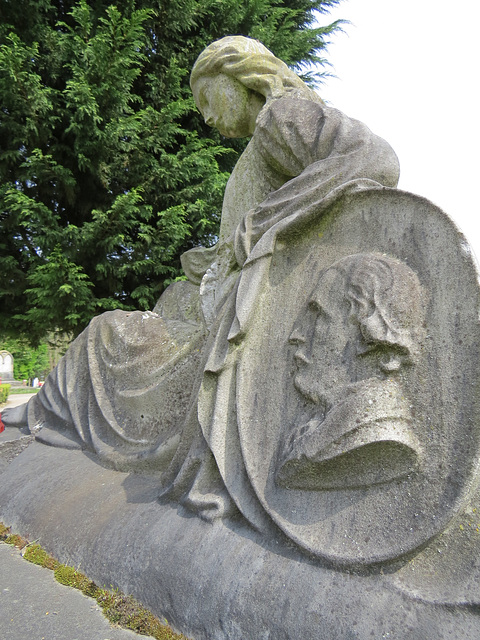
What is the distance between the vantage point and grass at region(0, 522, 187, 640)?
1.51m

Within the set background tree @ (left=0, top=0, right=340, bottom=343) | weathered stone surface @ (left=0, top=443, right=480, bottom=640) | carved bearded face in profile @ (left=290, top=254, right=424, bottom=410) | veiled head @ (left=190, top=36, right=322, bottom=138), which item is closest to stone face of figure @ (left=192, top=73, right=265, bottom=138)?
veiled head @ (left=190, top=36, right=322, bottom=138)

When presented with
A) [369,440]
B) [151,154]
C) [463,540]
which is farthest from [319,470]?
[151,154]

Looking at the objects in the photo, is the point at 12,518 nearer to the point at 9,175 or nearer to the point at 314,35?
the point at 9,175

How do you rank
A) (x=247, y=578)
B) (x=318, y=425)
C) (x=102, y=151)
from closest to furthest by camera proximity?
(x=247, y=578) → (x=318, y=425) → (x=102, y=151)

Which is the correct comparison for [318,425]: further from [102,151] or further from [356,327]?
[102,151]

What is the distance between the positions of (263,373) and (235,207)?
133 centimetres

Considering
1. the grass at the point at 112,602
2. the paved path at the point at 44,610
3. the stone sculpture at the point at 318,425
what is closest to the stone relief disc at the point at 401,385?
the stone sculpture at the point at 318,425

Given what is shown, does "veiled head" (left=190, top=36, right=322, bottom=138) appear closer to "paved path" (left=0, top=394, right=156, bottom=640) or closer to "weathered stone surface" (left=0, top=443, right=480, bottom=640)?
"weathered stone surface" (left=0, top=443, right=480, bottom=640)

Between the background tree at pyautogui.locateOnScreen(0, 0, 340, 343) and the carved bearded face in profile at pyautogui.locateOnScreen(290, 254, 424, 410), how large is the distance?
520 cm

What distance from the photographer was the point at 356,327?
65.4 inches

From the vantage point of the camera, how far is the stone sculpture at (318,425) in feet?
4.39

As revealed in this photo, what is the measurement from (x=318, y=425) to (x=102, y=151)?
20.6 feet

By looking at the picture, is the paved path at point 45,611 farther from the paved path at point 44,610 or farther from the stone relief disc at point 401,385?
the stone relief disc at point 401,385

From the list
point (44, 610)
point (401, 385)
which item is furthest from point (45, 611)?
point (401, 385)
